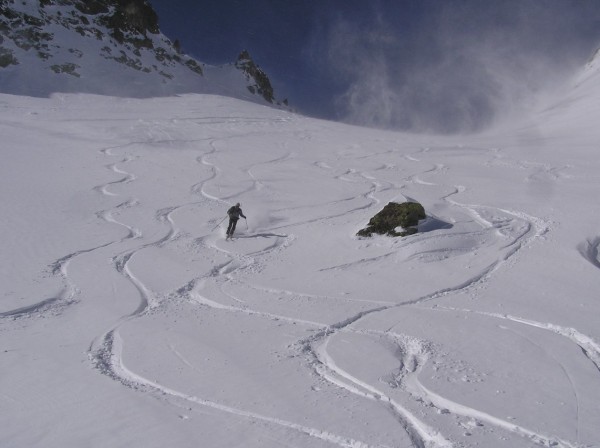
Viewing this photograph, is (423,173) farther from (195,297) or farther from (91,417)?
(91,417)

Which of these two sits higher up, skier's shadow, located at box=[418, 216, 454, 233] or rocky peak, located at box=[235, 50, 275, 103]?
rocky peak, located at box=[235, 50, 275, 103]

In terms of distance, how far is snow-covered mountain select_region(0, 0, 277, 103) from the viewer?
137 feet

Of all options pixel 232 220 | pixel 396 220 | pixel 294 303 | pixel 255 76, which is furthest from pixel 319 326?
pixel 255 76

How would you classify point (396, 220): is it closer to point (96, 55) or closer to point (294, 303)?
point (294, 303)

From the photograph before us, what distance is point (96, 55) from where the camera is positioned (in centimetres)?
5056

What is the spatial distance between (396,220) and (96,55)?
159 ft

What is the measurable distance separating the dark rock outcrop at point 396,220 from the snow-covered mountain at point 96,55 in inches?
1334

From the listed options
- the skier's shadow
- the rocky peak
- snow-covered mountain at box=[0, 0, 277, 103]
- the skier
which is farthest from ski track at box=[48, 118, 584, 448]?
the rocky peak

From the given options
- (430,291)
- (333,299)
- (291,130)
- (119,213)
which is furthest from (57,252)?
(291,130)

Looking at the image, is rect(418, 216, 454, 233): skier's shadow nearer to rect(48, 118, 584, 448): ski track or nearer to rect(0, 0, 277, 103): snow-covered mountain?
rect(48, 118, 584, 448): ski track

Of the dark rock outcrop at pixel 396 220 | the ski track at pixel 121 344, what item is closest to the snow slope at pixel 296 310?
the ski track at pixel 121 344

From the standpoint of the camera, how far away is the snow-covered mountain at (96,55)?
41.8 meters

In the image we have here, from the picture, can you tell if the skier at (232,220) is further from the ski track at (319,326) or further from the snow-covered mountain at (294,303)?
the ski track at (319,326)

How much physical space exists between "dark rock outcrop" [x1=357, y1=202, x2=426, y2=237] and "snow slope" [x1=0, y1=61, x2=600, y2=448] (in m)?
0.27
